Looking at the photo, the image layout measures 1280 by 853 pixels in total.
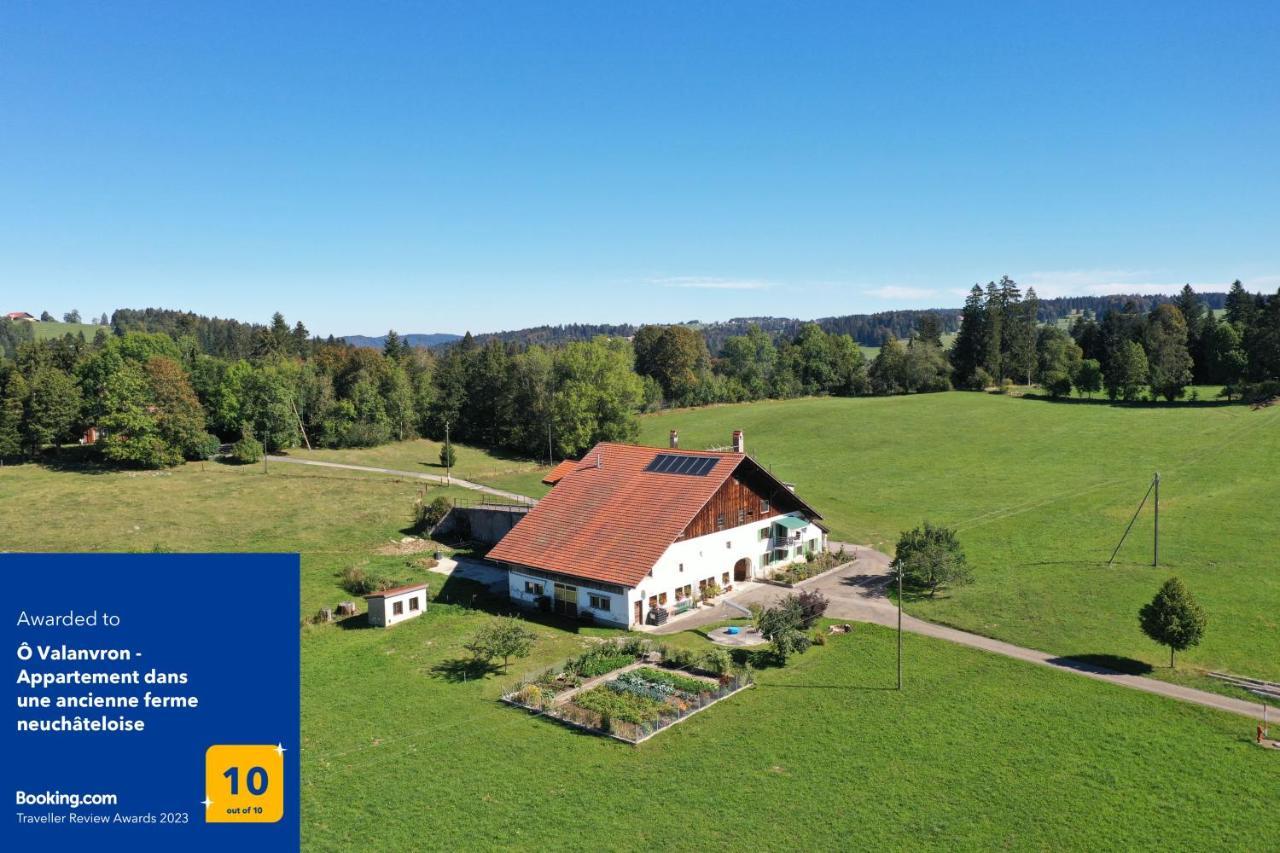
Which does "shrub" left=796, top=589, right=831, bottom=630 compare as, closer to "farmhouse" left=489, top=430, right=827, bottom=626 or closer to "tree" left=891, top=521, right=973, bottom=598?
"tree" left=891, top=521, right=973, bottom=598

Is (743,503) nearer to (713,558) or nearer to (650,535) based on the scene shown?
(713,558)

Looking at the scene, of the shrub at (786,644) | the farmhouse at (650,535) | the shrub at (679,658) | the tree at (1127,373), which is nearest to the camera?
the shrub at (679,658)

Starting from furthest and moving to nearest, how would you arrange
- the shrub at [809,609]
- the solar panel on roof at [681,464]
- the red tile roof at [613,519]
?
1. the solar panel on roof at [681,464]
2. the red tile roof at [613,519]
3. the shrub at [809,609]

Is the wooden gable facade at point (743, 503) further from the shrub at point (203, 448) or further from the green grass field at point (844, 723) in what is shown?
the shrub at point (203, 448)

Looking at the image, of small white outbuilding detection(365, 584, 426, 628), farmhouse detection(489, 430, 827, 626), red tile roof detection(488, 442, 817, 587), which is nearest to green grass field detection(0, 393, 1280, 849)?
small white outbuilding detection(365, 584, 426, 628)

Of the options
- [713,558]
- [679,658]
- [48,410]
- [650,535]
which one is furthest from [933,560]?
[48,410]

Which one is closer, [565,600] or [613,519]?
[565,600]

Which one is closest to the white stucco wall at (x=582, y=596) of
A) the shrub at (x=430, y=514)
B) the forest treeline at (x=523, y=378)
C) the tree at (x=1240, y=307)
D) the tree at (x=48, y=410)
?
the shrub at (x=430, y=514)
